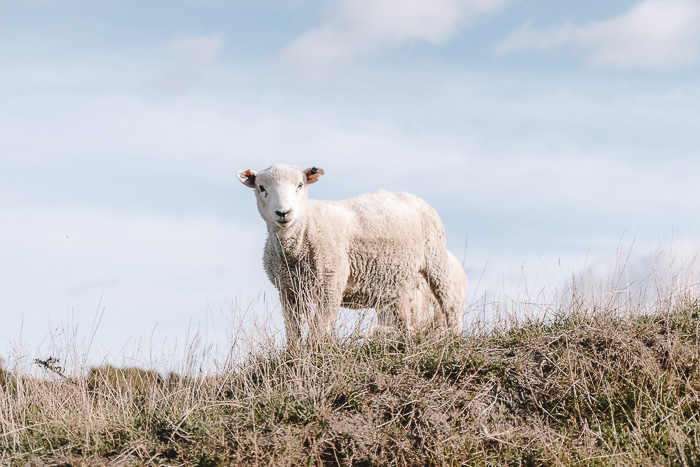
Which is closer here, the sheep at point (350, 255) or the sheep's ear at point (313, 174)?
the sheep at point (350, 255)

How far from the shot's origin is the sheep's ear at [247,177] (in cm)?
910

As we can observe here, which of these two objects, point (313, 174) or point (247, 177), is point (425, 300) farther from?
point (247, 177)

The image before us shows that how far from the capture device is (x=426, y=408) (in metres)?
6.55

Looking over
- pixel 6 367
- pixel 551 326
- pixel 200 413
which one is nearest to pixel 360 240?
pixel 551 326

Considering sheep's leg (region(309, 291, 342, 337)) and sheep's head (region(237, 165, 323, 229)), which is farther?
sheep's head (region(237, 165, 323, 229))

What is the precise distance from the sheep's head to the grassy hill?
1.60 meters

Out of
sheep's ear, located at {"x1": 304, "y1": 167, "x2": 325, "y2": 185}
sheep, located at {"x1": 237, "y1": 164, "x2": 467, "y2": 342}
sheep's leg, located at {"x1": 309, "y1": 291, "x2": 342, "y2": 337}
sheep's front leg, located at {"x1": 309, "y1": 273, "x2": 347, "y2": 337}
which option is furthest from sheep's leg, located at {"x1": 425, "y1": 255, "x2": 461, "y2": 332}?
sheep's ear, located at {"x1": 304, "y1": 167, "x2": 325, "y2": 185}

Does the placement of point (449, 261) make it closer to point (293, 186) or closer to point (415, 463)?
point (293, 186)

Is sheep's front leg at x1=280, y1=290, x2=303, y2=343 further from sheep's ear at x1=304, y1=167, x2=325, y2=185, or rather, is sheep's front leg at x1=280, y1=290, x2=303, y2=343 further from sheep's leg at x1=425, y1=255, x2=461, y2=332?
sheep's leg at x1=425, y1=255, x2=461, y2=332

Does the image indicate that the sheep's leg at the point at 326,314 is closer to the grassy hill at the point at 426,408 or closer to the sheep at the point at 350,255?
the sheep at the point at 350,255

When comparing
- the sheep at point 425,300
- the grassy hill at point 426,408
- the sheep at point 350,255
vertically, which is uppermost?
the sheep at point 350,255

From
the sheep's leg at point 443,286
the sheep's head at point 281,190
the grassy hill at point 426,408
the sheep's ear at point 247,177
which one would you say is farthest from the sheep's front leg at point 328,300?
the sheep's leg at point 443,286

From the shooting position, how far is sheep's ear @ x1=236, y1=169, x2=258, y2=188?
9.10m

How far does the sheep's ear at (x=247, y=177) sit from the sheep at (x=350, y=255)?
0.01 metres
